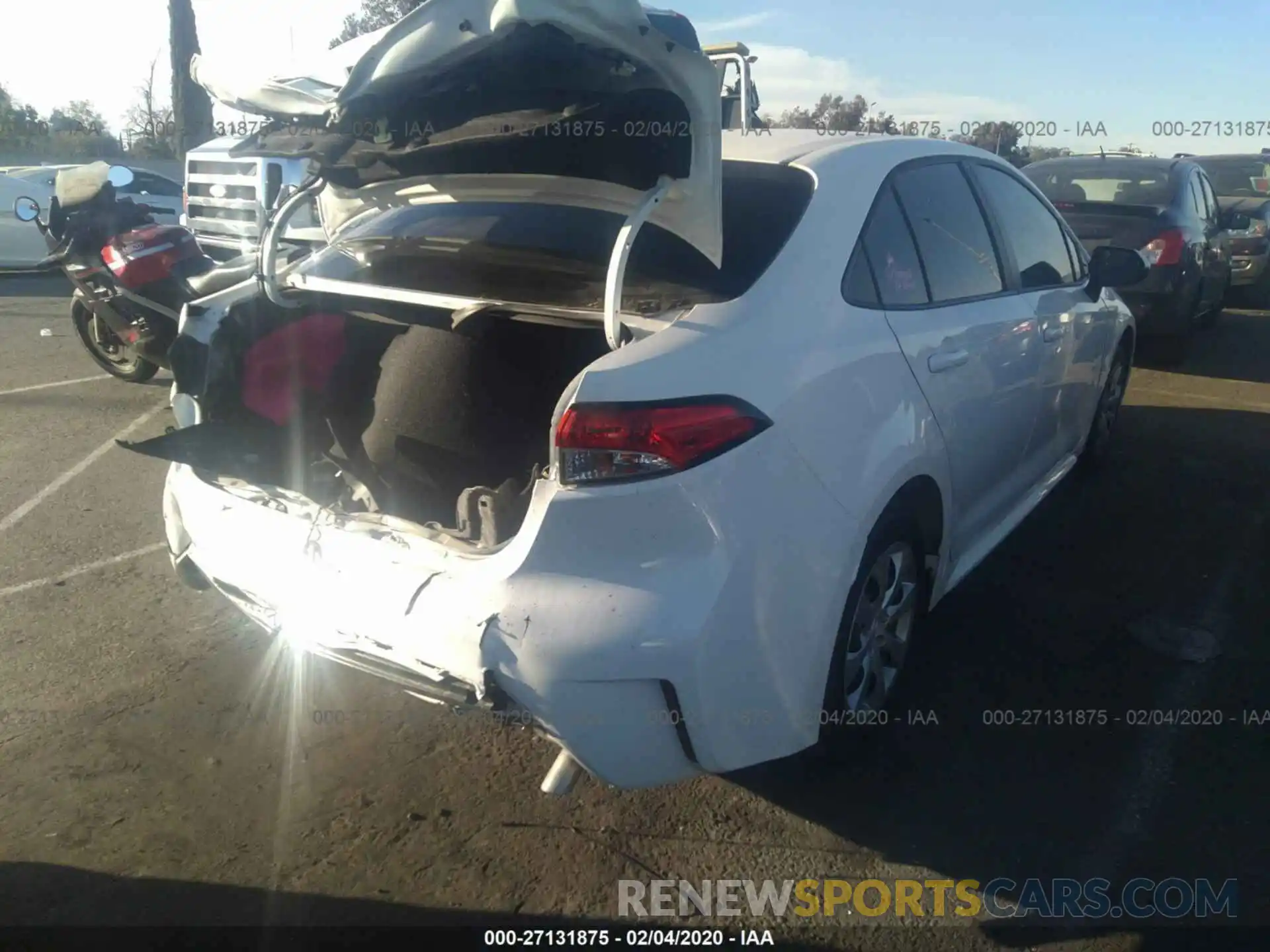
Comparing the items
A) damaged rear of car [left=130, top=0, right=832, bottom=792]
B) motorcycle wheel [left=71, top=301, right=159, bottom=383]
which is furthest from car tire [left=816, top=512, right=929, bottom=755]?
motorcycle wheel [left=71, top=301, right=159, bottom=383]

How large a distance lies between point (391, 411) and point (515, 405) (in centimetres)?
42

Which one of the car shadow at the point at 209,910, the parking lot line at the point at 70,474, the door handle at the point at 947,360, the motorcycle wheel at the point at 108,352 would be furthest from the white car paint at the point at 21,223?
the door handle at the point at 947,360

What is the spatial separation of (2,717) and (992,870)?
3079mm

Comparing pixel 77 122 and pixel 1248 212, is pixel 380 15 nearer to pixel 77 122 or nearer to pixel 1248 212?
pixel 1248 212

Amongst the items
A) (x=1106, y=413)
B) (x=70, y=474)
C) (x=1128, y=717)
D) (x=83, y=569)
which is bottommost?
(x=1128, y=717)

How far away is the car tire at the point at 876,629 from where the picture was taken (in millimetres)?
2771

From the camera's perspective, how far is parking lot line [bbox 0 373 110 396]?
746 centimetres

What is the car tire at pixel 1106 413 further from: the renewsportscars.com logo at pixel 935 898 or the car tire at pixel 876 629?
the renewsportscars.com logo at pixel 935 898

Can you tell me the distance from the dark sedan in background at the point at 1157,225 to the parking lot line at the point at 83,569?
6.60 m

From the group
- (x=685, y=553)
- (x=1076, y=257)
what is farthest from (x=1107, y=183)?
(x=685, y=553)

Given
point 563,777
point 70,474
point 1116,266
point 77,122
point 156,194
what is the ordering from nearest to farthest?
point 563,777 < point 1116,266 < point 70,474 < point 156,194 < point 77,122

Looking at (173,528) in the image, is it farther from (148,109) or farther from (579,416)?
(148,109)

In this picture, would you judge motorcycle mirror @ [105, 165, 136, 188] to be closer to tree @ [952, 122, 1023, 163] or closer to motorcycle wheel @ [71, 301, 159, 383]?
motorcycle wheel @ [71, 301, 159, 383]

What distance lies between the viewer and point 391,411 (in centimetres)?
311
